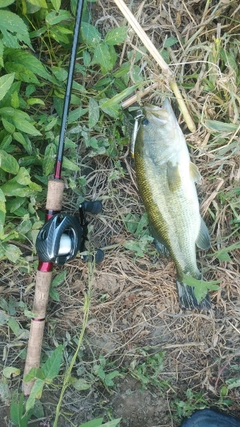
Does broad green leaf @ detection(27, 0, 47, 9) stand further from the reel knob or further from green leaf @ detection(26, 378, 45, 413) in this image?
green leaf @ detection(26, 378, 45, 413)

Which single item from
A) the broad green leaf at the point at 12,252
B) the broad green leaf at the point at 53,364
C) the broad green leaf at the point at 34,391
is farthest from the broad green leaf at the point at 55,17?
the broad green leaf at the point at 34,391

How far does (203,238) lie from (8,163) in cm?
121

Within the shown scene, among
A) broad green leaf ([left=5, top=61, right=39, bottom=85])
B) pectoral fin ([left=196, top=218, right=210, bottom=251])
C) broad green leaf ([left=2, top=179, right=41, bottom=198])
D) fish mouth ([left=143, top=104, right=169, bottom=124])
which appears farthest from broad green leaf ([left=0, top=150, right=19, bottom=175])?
pectoral fin ([left=196, top=218, right=210, bottom=251])

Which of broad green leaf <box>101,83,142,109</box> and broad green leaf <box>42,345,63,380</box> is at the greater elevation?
broad green leaf <box>101,83,142,109</box>

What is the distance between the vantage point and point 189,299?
2.50m

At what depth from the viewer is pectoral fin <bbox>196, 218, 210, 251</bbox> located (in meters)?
2.42

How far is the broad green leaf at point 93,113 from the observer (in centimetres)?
239

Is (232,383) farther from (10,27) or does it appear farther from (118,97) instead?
(10,27)

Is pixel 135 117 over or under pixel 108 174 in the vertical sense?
over

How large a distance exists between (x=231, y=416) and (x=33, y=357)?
1.32 metres

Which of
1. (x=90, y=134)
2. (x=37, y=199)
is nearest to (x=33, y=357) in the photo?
(x=37, y=199)

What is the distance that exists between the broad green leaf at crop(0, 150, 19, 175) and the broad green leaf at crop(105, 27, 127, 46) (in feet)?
2.78

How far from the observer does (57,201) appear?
2225mm

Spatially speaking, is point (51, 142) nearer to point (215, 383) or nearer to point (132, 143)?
point (132, 143)
